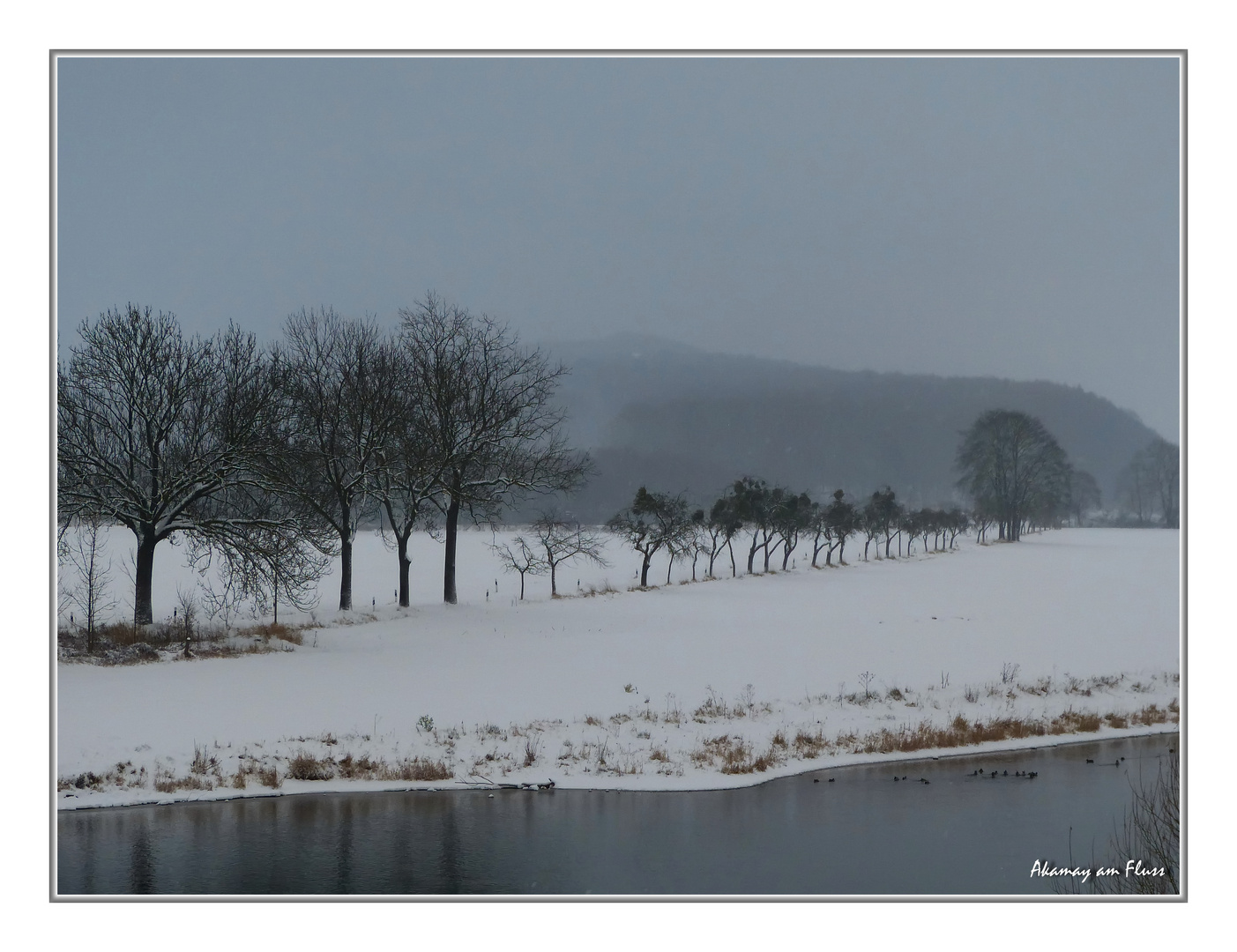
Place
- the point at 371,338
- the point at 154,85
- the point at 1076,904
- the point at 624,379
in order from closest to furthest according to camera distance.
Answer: the point at 1076,904, the point at 154,85, the point at 371,338, the point at 624,379

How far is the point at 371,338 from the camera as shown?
31469 millimetres

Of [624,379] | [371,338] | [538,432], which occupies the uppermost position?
[624,379]

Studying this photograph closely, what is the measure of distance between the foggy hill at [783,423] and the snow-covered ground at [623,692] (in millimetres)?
6868

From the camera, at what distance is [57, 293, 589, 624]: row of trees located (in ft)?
71.1

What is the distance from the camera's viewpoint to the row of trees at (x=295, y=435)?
71.1 feet

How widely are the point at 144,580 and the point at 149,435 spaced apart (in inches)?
151

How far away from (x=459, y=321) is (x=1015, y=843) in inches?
1083

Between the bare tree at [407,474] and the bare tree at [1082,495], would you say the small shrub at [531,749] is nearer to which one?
the bare tree at [407,474]

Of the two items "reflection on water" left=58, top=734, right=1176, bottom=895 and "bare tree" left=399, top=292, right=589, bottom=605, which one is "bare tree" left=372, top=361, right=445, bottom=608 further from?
"reflection on water" left=58, top=734, right=1176, bottom=895

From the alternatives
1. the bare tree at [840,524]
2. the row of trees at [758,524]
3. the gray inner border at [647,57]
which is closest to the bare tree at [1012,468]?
the row of trees at [758,524]

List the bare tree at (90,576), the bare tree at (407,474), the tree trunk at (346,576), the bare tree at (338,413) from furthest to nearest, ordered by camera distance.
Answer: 1. the bare tree at (407,474)
2. the tree trunk at (346,576)
3. the bare tree at (338,413)
4. the bare tree at (90,576)

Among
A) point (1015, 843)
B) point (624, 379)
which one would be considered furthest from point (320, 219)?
point (624, 379)

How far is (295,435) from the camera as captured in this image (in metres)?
26.9

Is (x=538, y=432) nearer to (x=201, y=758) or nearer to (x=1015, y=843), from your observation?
(x=201, y=758)
